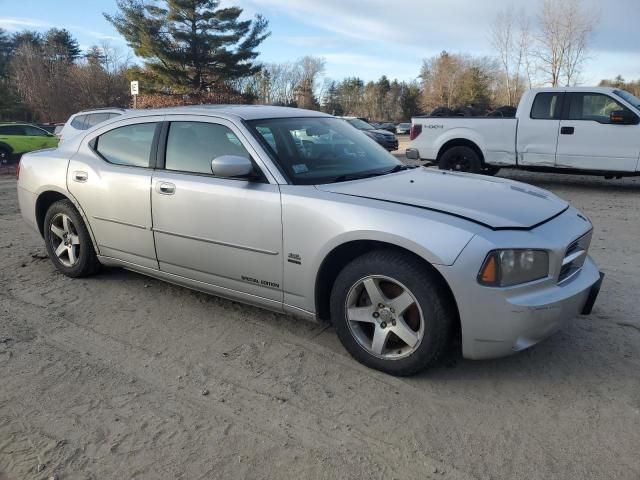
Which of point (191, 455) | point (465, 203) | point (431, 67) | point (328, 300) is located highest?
point (431, 67)

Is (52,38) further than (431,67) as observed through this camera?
No

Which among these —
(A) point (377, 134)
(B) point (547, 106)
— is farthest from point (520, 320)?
(A) point (377, 134)

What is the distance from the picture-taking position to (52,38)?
58.8 metres

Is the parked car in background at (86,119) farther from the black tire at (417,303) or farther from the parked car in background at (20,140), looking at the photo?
the black tire at (417,303)

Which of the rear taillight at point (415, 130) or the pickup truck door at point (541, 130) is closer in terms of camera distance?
the pickup truck door at point (541, 130)

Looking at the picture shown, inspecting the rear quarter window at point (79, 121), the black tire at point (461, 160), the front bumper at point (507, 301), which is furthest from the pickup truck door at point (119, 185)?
the rear quarter window at point (79, 121)

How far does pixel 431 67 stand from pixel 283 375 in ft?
243

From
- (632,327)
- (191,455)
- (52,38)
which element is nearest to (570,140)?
(632,327)

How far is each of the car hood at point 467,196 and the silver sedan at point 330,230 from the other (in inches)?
0.6

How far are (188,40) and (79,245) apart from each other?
33741 mm

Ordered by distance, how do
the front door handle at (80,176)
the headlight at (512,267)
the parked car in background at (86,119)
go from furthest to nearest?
the parked car in background at (86,119) → the front door handle at (80,176) → the headlight at (512,267)

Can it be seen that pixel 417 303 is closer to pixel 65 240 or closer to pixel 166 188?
pixel 166 188

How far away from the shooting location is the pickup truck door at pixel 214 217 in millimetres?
3359

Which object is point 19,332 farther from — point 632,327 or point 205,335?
point 632,327
